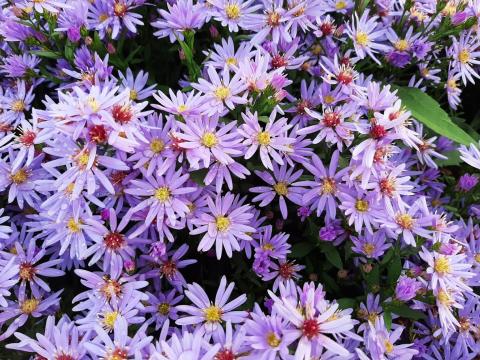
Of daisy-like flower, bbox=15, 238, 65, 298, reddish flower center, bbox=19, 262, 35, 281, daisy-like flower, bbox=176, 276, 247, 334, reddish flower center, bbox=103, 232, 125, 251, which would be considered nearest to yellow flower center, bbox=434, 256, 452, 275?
daisy-like flower, bbox=176, 276, 247, 334

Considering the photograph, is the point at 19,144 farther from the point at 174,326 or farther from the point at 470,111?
the point at 470,111

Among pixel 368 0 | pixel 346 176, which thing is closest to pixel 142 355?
pixel 346 176

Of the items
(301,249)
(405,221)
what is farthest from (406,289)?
(301,249)

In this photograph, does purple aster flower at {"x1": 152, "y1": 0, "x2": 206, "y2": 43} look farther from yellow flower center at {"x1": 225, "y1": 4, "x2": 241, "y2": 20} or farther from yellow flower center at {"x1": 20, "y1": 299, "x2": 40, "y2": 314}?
yellow flower center at {"x1": 20, "y1": 299, "x2": 40, "y2": 314}

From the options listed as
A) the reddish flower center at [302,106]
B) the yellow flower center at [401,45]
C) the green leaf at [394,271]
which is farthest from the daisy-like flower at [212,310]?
the yellow flower center at [401,45]

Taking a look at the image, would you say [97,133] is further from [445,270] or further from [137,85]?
[445,270]

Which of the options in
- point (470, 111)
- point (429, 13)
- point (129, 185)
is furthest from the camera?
point (470, 111)

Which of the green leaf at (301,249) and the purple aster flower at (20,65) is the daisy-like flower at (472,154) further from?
the purple aster flower at (20,65)
